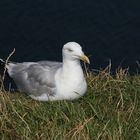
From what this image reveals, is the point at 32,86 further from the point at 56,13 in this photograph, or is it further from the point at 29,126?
the point at 56,13

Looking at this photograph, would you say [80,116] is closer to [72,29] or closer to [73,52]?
[73,52]

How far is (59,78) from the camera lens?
26.0 feet

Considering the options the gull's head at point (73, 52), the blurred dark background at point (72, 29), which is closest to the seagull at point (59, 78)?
the gull's head at point (73, 52)

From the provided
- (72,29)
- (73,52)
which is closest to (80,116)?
(73,52)

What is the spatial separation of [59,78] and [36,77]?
20.5 inches

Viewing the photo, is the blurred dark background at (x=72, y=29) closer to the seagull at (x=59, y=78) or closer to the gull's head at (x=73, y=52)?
the seagull at (x=59, y=78)

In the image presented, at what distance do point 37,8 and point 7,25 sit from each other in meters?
1.03

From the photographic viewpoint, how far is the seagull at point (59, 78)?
7.72 meters

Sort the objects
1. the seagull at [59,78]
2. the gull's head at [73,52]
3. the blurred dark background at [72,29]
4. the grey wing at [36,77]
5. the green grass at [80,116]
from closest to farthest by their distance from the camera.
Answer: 1. the green grass at [80,116]
2. the gull's head at [73,52]
3. the seagull at [59,78]
4. the grey wing at [36,77]
5. the blurred dark background at [72,29]

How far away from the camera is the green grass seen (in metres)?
6.60

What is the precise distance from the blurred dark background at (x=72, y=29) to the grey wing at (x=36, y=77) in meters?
5.08

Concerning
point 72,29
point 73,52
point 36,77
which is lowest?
point 72,29

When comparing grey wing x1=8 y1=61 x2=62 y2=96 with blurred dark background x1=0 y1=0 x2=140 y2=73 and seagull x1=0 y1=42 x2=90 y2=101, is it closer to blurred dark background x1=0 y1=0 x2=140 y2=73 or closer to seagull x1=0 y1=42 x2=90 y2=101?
seagull x1=0 y1=42 x2=90 y2=101

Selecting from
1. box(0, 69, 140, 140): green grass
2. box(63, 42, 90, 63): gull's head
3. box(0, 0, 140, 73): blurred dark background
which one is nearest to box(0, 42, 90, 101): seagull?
box(63, 42, 90, 63): gull's head
